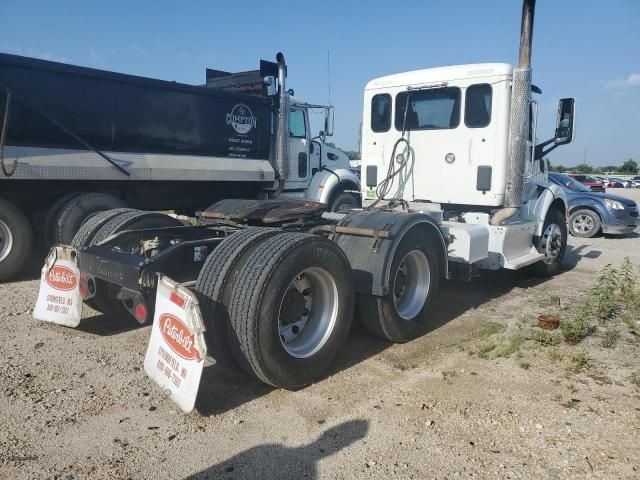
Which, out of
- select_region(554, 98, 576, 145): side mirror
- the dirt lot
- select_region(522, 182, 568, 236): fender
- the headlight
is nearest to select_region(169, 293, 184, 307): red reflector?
the dirt lot

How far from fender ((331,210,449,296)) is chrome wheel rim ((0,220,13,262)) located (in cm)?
466

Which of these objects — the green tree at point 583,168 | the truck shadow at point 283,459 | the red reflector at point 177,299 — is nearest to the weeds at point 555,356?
the truck shadow at point 283,459

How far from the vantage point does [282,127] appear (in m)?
9.77

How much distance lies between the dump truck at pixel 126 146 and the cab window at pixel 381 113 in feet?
10.3

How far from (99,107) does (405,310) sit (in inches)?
217

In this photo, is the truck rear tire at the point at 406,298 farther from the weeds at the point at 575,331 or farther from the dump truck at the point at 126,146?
the dump truck at the point at 126,146

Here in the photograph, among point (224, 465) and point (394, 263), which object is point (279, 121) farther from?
point (224, 465)

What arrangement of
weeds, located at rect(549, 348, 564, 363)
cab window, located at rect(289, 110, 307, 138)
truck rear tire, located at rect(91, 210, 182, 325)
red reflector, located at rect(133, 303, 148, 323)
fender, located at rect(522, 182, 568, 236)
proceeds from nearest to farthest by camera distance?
red reflector, located at rect(133, 303, 148, 323), weeds, located at rect(549, 348, 564, 363), truck rear tire, located at rect(91, 210, 182, 325), fender, located at rect(522, 182, 568, 236), cab window, located at rect(289, 110, 307, 138)

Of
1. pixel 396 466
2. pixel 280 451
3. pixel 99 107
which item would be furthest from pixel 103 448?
pixel 99 107

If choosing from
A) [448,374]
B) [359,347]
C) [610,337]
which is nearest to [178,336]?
Answer: [359,347]

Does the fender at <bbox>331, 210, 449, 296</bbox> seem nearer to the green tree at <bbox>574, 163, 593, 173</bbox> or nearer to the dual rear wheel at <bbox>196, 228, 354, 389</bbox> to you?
the dual rear wheel at <bbox>196, 228, 354, 389</bbox>

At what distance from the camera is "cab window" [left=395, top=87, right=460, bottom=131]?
6328 mm

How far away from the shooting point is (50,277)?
4.18 metres

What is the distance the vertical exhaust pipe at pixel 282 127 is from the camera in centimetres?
975
